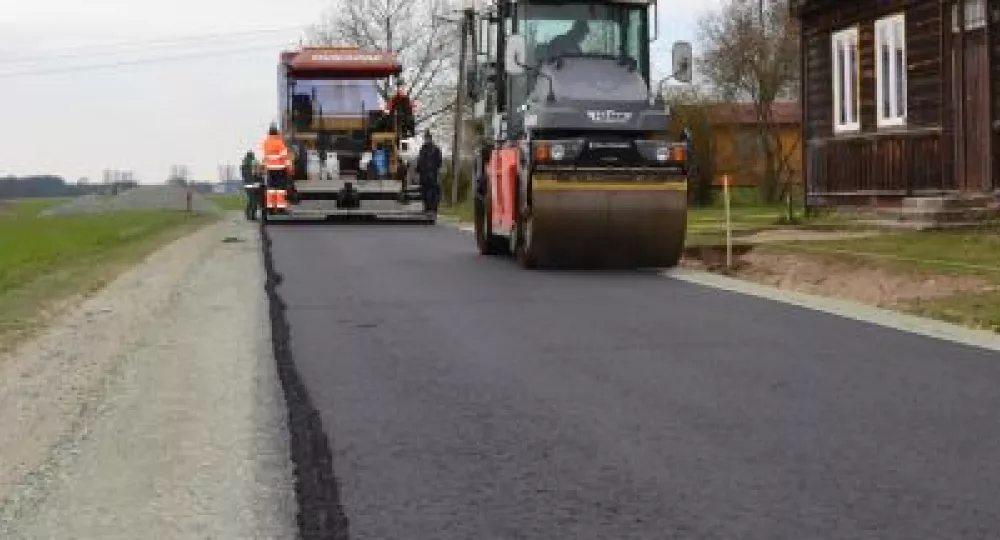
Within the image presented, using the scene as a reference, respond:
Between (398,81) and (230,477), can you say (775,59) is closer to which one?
(398,81)

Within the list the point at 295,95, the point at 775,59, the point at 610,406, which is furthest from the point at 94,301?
the point at 775,59

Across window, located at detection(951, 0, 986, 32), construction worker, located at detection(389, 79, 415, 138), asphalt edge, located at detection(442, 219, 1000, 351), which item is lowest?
asphalt edge, located at detection(442, 219, 1000, 351)

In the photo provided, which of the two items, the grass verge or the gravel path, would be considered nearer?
the gravel path

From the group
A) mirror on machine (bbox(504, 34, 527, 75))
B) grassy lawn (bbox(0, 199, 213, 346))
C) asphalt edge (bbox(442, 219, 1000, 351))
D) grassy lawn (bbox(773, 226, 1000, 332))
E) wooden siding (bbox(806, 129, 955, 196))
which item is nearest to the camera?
asphalt edge (bbox(442, 219, 1000, 351))

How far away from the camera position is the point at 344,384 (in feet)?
26.8

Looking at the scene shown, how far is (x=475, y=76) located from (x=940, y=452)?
1304cm

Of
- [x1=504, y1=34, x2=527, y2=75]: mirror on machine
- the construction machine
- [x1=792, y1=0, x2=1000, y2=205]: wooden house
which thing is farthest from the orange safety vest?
[x1=504, y1=34, x2=527, y2=75]: mirror on machine

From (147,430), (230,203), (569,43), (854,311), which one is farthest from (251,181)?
(230,203)

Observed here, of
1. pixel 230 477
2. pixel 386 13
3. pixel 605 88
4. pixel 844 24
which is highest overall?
pixel 386 13

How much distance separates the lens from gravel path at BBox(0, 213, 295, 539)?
17.4 ft

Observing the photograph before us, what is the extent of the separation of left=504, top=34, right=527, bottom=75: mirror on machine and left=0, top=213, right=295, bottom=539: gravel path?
16.7 ft

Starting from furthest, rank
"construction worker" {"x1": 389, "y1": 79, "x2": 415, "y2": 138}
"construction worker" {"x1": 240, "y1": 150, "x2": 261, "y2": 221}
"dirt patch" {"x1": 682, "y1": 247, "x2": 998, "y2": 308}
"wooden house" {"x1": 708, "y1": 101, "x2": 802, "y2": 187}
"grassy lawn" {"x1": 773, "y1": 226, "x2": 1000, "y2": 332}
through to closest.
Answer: "wooden house" {"x1": 708, "y1": 101, "x2": 802, "y2": 187} < "construction worker" {"x1": 240, "y1": 150, "x2": 261, "y2": 221} < "construction worker" {"x1": 389, "y1": 79, "x2": 415, "y2": 138} < "dirt patch" {"x1": 682, "y1": 247, "x2": 998, "y2": 308} < "grassy lawn" {"x1": 773, "y1": 226, "x2": 1000, "y2": 332}

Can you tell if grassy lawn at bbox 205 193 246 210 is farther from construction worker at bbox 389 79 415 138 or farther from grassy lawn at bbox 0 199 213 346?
construction worker at bbox 389 79 415 138

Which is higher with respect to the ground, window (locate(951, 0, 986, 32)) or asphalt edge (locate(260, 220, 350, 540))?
window (locate(951, 0, 986, 32))
